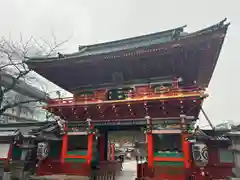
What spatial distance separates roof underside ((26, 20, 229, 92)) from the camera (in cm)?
869

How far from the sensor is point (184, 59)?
978 cm

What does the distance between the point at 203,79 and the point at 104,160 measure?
8.46 meters

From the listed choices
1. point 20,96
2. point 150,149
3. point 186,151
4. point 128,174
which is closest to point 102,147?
point 150,149

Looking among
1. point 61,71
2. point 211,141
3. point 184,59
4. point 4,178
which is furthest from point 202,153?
point 4,178

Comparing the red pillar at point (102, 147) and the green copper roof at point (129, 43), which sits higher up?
the green copper roof at point (129, 43)

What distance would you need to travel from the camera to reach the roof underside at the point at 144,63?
342 inches

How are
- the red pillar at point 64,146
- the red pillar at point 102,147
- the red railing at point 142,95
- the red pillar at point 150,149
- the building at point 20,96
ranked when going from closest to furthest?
the red railing at point 142,95 < the red pillar at point 150,149 < the red pillar at point 64,146 < the red pillar at point 102,147 < the building at point 20,96

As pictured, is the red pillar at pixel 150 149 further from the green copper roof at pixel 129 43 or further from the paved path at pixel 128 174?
the paved path at pixel 128 174

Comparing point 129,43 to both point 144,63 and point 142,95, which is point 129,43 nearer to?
point 144,63

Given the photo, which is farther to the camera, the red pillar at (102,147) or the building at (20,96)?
the building at (20,96)

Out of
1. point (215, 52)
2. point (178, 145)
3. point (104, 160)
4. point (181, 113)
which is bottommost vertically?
point (104, 160)

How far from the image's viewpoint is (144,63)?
34.2 ft

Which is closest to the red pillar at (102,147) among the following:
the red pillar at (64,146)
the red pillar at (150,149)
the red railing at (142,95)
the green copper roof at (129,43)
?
the red pillar at (64,146)

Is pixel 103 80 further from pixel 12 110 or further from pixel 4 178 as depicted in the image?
pixel 12 110
